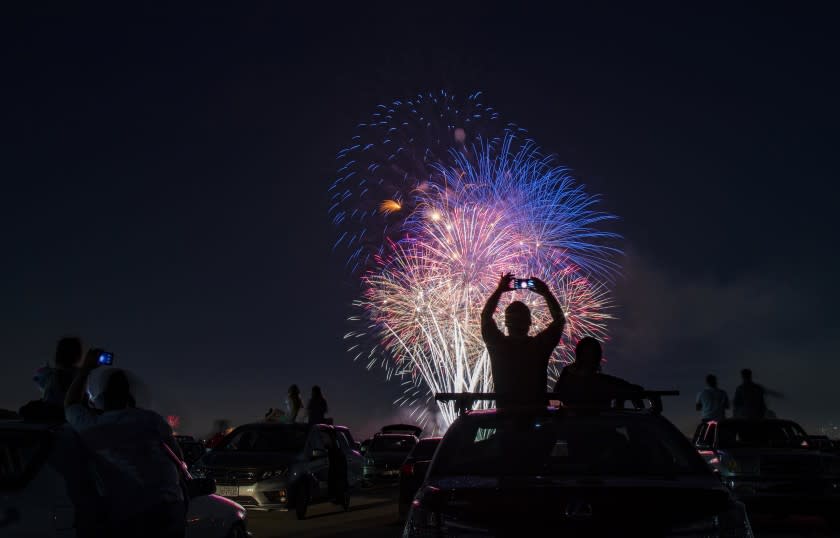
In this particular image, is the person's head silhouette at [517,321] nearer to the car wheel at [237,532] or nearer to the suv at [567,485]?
the suv at [567,485]

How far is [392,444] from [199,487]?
22630mm

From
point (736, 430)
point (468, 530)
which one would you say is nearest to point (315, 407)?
point (736, 430)

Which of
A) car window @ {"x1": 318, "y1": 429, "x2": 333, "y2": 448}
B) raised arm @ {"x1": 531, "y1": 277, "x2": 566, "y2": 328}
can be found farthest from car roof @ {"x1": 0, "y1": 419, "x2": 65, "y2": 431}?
car window @ {"x1": 318, "y1": 429, "x2": 333, "y2": 448}

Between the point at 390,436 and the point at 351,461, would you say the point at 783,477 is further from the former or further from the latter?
the point at 390,436

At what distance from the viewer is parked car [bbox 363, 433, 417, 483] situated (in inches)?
1119

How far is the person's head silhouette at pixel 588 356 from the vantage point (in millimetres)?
8367

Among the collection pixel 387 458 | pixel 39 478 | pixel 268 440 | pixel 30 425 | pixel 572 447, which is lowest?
pixel 39 478

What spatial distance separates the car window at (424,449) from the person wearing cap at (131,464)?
911 centimetres

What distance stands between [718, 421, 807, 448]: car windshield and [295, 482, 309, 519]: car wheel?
658cm

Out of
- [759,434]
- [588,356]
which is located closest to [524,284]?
[588,356]

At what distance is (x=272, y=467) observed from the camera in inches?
647

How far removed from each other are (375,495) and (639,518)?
20.1 m

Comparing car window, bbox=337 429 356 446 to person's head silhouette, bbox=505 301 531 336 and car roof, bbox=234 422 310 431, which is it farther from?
person's head silhouette, bbox=505 301 531 336

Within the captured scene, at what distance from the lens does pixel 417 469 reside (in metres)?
6.49
